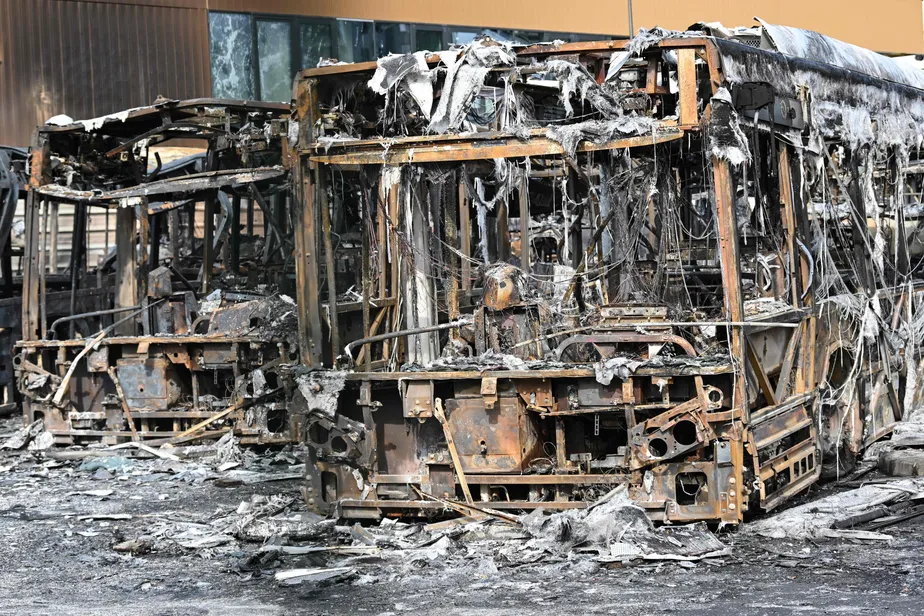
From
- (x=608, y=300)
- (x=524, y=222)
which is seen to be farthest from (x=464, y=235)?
(x=608, y=300)

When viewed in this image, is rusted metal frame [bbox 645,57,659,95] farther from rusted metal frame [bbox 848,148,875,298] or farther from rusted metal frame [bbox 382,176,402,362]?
rusted metal frame [bbox 848,148,875,298]

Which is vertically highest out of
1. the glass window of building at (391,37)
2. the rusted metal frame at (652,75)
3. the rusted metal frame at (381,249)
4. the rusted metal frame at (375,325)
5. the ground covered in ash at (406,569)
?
the glass window of building at (391,37)

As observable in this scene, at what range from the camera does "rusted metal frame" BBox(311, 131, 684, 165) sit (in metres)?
8.52

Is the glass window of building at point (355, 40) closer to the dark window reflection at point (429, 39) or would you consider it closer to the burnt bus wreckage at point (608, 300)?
the dark window reflection at point (429, 39)

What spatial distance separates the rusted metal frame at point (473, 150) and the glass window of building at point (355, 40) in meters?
16.7

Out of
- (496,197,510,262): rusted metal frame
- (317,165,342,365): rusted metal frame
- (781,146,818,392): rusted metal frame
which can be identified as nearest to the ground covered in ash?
(781,146,818,392): rusted metal frame

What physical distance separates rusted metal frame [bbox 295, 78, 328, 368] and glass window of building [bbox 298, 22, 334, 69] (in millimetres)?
16126

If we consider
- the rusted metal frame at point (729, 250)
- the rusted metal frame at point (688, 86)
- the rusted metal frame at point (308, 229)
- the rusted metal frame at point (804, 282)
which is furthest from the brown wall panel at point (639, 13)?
the rusted metal frame at point (729, 250)

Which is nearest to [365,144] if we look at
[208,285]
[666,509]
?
[666,509]

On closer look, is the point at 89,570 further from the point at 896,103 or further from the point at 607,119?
the point at 896,103

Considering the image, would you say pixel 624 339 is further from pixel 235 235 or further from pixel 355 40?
pixel 355 40

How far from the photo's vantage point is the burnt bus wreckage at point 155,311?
12719mm

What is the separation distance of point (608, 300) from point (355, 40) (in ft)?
51.7

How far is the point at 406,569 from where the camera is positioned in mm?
7816
